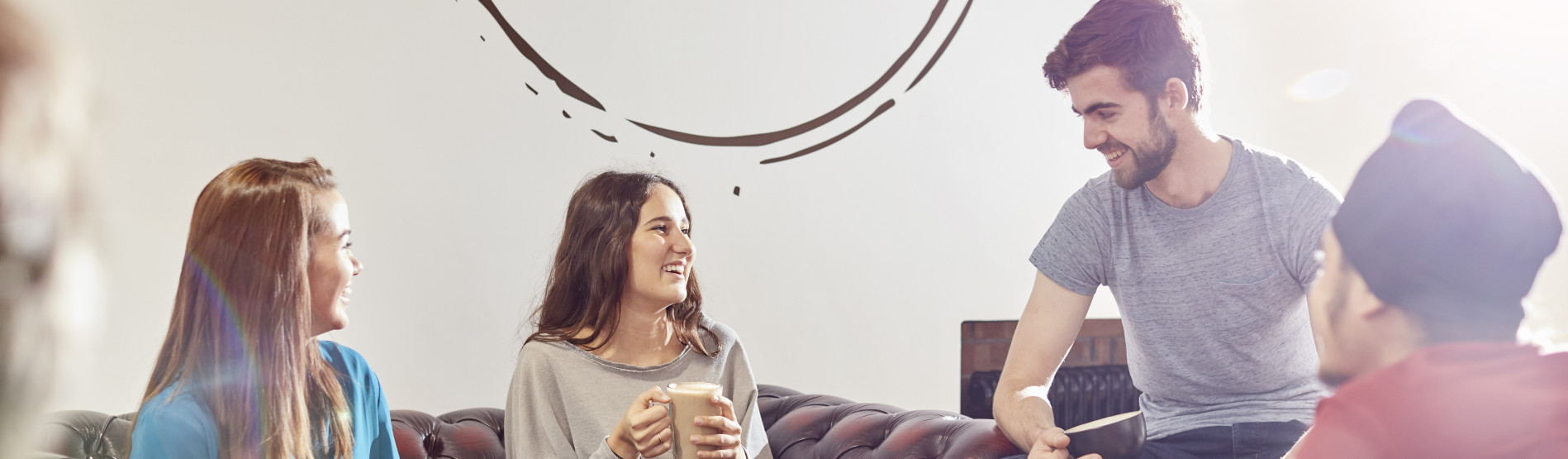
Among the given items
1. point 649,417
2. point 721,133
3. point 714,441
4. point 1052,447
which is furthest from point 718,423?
point 721,133

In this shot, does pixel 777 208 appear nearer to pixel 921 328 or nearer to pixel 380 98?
pixel 921 328

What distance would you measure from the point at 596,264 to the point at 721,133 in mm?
1052

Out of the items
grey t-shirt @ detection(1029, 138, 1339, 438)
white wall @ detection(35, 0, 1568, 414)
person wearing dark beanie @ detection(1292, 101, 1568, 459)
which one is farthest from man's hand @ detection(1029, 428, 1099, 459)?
white wall @ detection(35, 0, 1568, 414)

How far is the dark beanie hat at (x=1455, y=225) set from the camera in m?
0.78

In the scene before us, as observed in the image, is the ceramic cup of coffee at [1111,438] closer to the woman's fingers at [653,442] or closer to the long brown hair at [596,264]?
the woman's fingers at [653,442]

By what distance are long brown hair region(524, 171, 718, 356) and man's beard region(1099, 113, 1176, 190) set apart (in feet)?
2.92

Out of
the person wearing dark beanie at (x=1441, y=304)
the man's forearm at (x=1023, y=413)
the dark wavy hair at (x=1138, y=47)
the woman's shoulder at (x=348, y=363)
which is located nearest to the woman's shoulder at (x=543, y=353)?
the woman's shoulder at (x=348, y=363)

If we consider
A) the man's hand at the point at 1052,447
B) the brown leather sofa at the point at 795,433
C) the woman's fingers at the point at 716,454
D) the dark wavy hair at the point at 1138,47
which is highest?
the dark wavy hair at the point at 1138,47

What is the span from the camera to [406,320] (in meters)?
2.51

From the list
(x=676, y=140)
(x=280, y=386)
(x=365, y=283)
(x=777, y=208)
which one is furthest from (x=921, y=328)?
(x=280, y=386)

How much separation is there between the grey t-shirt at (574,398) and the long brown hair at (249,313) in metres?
0.52

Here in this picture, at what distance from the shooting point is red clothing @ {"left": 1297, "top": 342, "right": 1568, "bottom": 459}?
0.73 meters

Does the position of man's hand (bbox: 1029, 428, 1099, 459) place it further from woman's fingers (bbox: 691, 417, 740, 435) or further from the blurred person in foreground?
the blurred person in foreground

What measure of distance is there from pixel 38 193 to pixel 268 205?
44.8 inches
